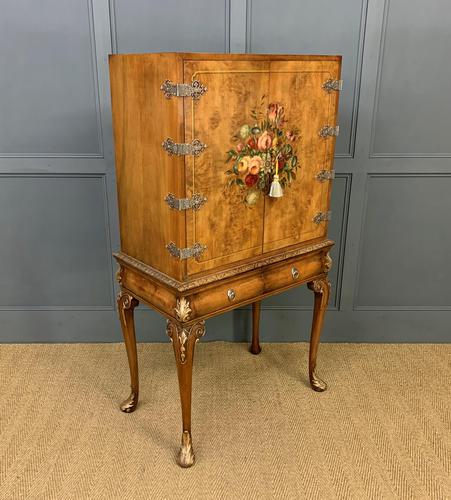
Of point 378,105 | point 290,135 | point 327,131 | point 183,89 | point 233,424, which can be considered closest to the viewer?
point 183,89

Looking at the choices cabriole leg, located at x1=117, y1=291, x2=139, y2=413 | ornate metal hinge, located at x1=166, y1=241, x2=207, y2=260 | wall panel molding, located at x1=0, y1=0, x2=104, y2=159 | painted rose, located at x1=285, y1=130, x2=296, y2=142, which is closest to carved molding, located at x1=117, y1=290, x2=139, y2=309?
cabriole leg, located at x1=117, y1=291, x2=139, y2=413

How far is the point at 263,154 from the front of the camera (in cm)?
179

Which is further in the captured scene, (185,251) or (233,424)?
(233,424)

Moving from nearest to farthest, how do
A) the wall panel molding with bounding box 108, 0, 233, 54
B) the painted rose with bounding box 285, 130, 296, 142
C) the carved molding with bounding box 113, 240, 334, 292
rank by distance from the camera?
the carved molding with bounding box 113, 240, 334, 292, the painted rose with bounding box 285, 130, 296, 142, the wall panel molding with bounding box 108, 0, 233, 54

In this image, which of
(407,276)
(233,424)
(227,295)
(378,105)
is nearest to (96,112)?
(227,295)

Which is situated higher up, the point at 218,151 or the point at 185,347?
the point at 218,151

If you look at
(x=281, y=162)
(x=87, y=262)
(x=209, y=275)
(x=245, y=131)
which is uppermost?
(x=245, y=131)

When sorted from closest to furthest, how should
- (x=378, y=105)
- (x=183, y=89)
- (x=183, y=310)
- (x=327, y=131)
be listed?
(x=183, y=89) → (x=183, y=310) → (x=327, y=131) → (x=378, y=105)

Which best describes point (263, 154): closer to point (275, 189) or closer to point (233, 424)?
point (275, 189)

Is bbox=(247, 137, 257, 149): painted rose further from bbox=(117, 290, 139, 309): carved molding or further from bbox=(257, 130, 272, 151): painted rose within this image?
bbox=(117, 290, 139, 309): carved molding

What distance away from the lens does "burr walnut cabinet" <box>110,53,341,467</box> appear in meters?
1.58

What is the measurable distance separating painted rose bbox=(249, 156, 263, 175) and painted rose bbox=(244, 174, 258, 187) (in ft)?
0.04

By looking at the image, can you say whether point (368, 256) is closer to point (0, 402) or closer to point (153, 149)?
point (153, 149)

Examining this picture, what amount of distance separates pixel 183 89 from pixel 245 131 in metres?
0.29
